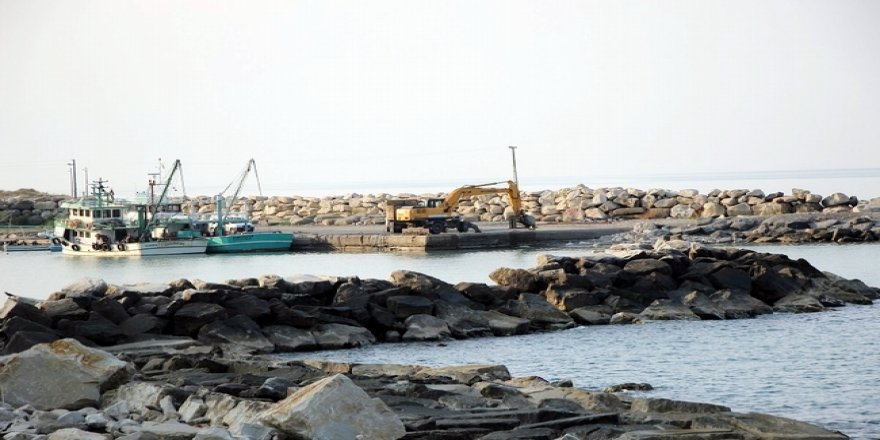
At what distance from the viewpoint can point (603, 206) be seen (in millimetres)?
62000

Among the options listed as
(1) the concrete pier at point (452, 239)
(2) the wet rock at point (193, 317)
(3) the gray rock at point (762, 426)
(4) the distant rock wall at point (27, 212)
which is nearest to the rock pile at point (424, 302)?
(2) the wet rock at point (193, 317)

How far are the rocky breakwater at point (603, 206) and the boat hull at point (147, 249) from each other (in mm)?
8351

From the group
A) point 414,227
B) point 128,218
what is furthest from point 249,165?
point 414,227

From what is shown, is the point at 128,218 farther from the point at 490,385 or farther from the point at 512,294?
the point at 490,385

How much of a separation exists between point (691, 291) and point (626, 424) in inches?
496

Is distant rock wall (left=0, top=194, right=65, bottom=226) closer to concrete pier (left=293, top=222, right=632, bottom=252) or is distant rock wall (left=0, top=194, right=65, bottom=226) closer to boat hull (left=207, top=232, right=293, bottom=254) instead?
boat hull (left=207, top=232, right=293, bottom=254)

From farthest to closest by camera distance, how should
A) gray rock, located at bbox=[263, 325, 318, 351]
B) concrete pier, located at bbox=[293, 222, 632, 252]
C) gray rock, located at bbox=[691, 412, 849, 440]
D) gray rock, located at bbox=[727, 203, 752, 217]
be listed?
1. gray rock, located at bbox=[727, 203, 752, 217]
2. concrete pier, located at bbox=[293, 222, 632, 252]
3. gray rock, located at bbox=[263, 325, 318, 351]
4. gray rock, located at bbox=[691, 412, 849, 440]

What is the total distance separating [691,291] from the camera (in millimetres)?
22641

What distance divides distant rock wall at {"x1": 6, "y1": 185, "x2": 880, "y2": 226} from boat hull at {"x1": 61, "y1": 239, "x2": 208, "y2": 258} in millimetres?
8583

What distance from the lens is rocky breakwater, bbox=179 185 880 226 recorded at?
58.3m

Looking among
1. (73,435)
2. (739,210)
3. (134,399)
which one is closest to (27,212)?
(739,210)

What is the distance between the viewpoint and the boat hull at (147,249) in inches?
2056

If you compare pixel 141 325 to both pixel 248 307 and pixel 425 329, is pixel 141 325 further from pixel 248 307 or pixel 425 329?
pixel 425 329

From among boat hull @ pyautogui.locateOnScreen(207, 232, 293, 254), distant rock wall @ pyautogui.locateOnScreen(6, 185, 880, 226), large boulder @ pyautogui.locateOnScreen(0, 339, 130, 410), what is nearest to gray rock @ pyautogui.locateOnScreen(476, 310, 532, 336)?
large boulder @ pyautogui.locateOnScreen(0, 339, 130, 410)
